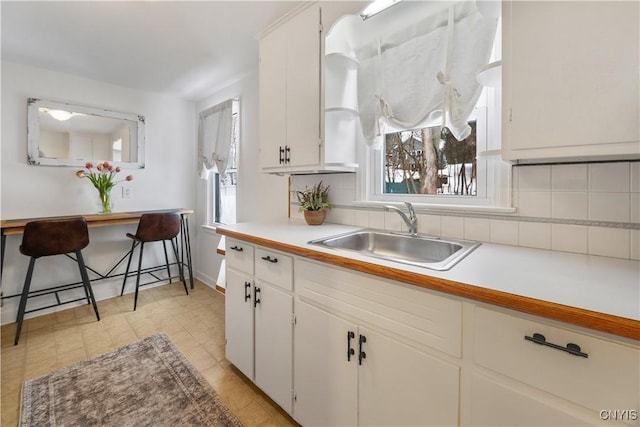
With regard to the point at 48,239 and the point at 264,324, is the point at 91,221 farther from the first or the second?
the point at 264,324

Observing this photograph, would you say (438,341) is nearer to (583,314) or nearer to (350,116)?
(583,314)

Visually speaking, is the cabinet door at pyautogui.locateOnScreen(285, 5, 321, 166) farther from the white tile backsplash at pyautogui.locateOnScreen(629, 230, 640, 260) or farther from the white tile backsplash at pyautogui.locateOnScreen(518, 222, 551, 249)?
the white tile backsplash at pyautogui.locateOnScreen(629, 230, 640, 260)

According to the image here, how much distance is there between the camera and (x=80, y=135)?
2828mm

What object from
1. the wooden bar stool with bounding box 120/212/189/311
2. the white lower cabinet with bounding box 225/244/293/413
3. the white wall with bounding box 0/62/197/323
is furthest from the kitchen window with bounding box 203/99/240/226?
the white lower cabinet with bounding box 225/244/293/413

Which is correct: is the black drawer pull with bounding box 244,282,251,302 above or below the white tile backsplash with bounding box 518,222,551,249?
below

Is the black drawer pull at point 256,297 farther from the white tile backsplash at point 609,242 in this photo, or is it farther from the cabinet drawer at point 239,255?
the white tile backsplash at point 609,242

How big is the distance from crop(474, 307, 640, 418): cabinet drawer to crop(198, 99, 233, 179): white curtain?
2.83m

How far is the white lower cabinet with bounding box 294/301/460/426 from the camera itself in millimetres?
923

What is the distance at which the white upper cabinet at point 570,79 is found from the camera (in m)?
0.82

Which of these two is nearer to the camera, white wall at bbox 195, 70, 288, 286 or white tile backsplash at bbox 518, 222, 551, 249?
white tile backsplash at bbox 518, 222, 551, 249

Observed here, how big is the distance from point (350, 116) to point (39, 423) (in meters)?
2.38

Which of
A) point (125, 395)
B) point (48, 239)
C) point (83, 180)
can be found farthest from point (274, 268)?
point (83, 180)

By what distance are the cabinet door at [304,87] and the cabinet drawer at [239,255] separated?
622 millimetres

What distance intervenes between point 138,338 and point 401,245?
2.18 m
